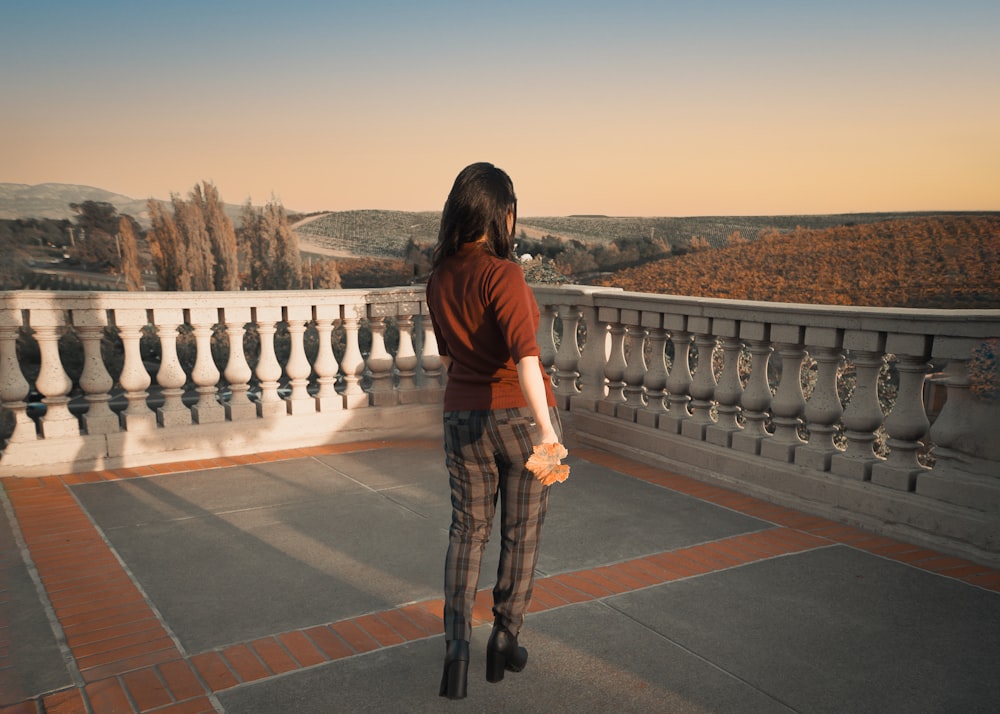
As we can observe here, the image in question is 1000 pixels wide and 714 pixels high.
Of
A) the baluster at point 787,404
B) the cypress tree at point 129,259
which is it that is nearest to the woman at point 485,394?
the baluster at point 787,404

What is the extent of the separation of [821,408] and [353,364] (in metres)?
3.93

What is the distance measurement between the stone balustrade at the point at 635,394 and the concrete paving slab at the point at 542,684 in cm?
211

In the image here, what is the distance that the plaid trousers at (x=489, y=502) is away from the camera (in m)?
2.63

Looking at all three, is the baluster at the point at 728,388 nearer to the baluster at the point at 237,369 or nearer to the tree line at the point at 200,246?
the baluster at the point at 237,369

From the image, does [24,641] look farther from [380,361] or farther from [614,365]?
[614,365]

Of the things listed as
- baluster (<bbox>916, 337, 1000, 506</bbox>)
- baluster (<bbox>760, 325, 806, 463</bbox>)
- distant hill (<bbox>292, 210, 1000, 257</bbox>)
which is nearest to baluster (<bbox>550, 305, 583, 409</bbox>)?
baluster (<bbox>760, 325, 806, 463</bbox>)

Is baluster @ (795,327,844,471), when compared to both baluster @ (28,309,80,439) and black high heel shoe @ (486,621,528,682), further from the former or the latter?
baluster @ (28,309,80,439)

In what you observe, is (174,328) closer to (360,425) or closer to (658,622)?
(360,425)

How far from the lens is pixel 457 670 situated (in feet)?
8.83

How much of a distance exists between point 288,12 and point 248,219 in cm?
2346

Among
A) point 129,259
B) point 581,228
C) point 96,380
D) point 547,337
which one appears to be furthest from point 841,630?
point 129,259

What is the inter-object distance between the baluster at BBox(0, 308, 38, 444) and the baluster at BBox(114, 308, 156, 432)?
2.14 feet

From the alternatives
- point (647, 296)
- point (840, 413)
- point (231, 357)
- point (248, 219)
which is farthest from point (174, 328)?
point (248, 219)

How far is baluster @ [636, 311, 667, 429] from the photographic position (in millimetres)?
5902
